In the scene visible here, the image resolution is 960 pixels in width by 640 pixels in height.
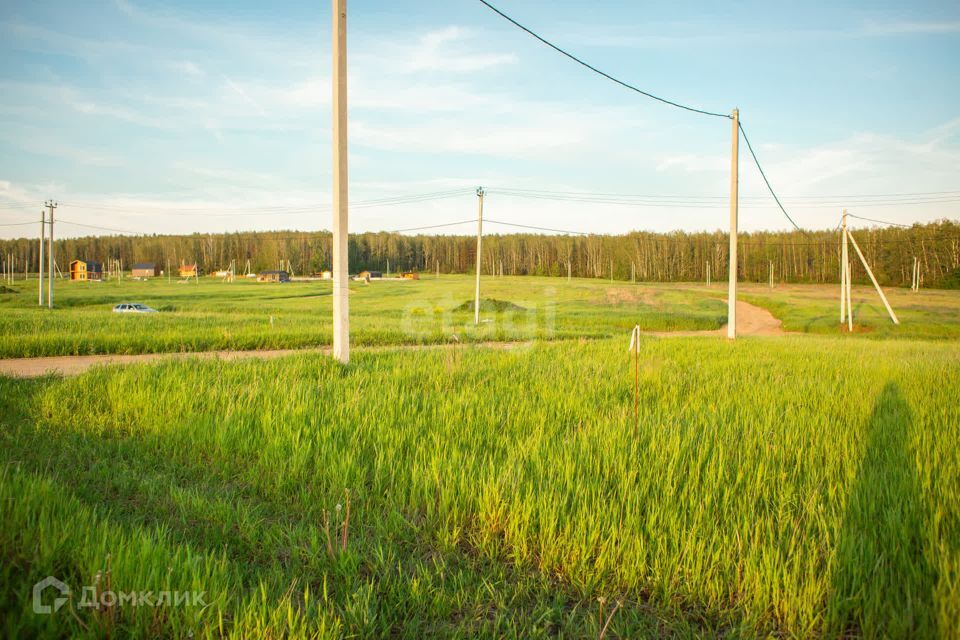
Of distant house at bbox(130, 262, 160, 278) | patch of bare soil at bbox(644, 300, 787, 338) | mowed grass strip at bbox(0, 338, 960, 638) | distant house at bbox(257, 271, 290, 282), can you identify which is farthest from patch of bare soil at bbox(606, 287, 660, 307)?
distant house at bbox(130, 262, 160, 278)

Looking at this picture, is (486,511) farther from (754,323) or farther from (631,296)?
(631,296)

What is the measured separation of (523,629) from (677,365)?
8.72 meters

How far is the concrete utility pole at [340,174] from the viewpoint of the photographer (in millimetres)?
10000

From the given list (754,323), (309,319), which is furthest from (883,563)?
(754,323)

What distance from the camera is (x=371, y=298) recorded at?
56469 mm

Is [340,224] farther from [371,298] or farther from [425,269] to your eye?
[425,269]

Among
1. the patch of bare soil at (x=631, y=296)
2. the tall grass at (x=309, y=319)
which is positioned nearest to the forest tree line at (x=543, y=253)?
the patch of bare soil at (x=631, y=296)

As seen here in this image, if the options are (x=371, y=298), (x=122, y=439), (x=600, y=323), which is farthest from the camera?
(x=371, y=298)

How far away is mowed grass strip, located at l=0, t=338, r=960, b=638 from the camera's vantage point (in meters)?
2.60

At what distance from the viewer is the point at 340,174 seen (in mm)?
10109

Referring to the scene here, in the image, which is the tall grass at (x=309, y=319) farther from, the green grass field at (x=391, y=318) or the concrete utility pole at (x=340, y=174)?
the concrete utility pole at (x=340, y=174)

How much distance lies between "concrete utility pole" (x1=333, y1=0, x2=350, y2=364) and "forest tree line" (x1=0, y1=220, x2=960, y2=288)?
8499 cm

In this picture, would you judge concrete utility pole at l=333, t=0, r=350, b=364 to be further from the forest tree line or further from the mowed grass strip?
the forest tree line

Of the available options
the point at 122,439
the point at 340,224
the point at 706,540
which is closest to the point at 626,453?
the point at 706,540
